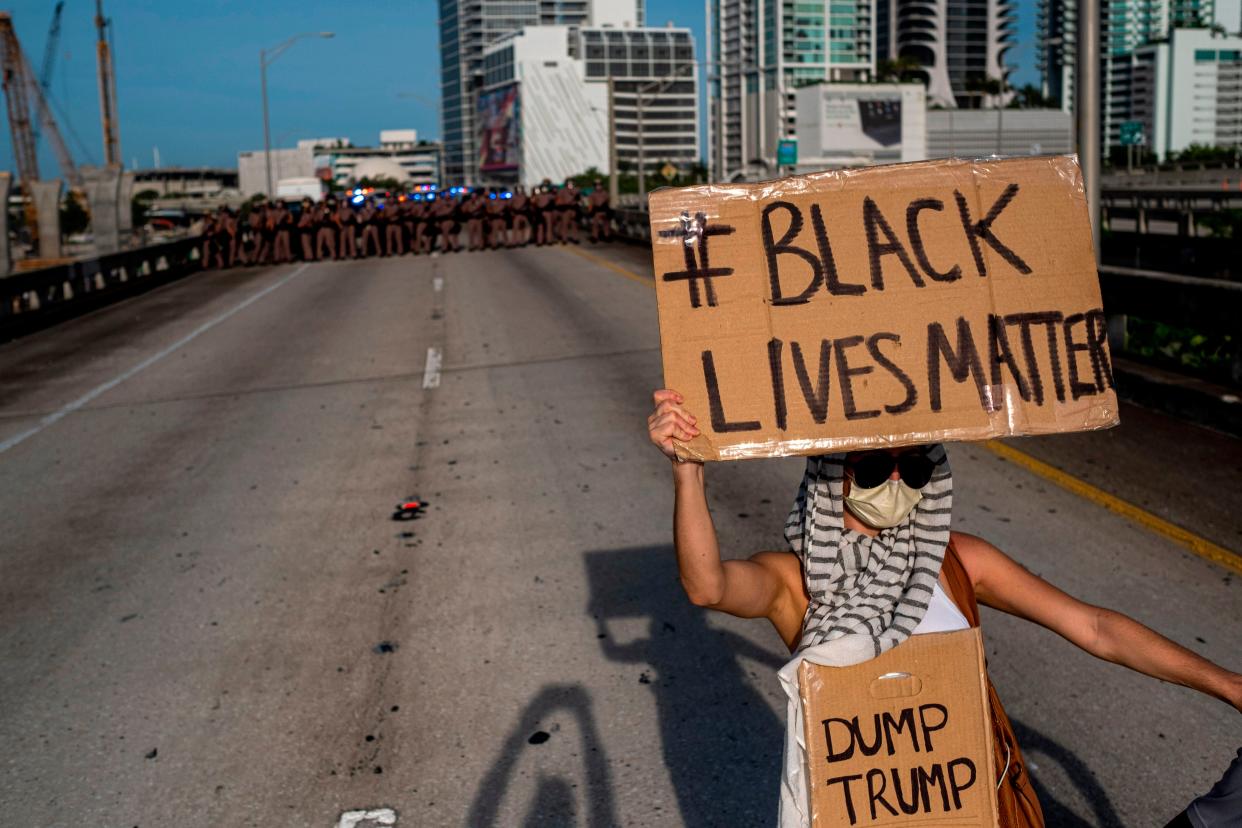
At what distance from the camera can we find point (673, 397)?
9.87ft

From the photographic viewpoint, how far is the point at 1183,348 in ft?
43.5

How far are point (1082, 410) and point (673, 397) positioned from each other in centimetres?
90

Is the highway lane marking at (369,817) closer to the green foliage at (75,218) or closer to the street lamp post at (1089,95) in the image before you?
the street lamp post at (1089,95)

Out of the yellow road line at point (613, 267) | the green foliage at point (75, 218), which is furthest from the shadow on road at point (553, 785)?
the green foliage at point (75, 218)

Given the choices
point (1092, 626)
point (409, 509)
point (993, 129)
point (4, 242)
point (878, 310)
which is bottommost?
point (409, 509)

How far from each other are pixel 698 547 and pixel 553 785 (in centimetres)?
207

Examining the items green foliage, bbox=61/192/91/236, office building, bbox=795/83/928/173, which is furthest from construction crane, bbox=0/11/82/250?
office building, bbox=795/83/928/173

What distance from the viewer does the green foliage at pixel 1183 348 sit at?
1191cm

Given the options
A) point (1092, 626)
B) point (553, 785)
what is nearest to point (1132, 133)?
point (553, 785)

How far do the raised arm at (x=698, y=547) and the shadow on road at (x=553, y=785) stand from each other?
5.36 ft

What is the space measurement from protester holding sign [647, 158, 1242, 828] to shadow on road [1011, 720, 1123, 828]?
4.75 feet

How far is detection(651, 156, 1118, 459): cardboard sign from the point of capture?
118 inches

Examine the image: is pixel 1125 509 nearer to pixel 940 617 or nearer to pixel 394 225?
pixel 940 617

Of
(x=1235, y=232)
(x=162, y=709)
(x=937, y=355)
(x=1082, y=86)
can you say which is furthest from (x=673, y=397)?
(x=1235, y=232)
